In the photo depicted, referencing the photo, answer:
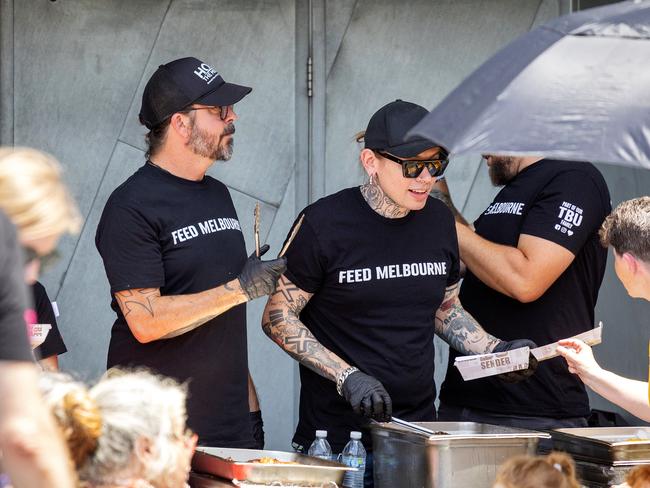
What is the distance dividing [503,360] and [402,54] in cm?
219

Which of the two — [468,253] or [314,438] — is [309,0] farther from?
→ [314,438]

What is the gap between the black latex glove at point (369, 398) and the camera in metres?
3.67

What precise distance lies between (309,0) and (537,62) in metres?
2.86

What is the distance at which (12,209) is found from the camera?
254 centimetres

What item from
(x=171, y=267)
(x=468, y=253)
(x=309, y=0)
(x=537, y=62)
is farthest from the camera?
(x=309, y=0)

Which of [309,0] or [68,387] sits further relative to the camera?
[309,0]

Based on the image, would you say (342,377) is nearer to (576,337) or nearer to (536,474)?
(576,337)

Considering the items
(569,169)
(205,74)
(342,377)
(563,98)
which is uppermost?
(205,74)

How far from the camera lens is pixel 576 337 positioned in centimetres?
384

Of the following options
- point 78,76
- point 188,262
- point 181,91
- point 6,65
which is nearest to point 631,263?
point 188,262

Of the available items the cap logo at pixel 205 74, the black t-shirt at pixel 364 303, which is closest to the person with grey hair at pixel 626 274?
the black t-shirt at pixel 364 303

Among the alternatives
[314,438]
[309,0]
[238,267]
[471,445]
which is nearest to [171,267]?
[238,267]

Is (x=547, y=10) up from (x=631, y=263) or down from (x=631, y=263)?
up

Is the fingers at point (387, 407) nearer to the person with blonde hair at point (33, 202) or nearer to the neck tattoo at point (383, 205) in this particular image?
the neck tattoo at point (383, 205)
